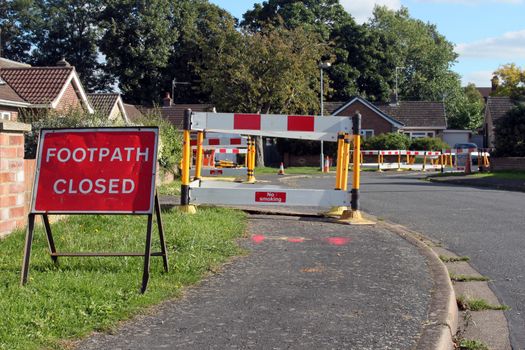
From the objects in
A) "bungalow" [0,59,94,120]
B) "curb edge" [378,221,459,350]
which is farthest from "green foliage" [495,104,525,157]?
"curb edge" [378,221,459,350]

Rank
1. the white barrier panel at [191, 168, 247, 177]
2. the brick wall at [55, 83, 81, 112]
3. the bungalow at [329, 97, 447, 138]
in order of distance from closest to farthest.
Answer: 1. the white barrier panel at [191, 168, 247, 177]
2. the brick wall at [55, 83, 81, 112]
3. the bungalow at [329, 97, 447, 138]

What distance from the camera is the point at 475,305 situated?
617 cm

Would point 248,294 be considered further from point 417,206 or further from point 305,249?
point 417,206

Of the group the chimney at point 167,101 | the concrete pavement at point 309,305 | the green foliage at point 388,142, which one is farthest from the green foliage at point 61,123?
the chimney at point 167,101

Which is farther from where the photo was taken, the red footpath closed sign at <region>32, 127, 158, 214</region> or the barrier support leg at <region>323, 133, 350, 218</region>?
the barrier support leg at <region>323, 133, 350, 218</region>

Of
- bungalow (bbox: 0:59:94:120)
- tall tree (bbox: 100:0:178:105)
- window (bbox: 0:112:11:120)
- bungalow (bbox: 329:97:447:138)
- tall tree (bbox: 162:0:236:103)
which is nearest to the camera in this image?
window (bbox: 0:112:11:120)

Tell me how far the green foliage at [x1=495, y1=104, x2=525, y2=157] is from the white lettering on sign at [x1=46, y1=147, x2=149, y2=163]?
1130 inches

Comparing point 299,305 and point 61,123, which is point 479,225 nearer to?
point 299,305

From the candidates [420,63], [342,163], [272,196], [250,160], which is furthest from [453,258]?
[420,63]

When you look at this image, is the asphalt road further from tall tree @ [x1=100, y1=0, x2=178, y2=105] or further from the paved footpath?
tall tree @ [x1=100, y1=0, x2=178, y2=105]

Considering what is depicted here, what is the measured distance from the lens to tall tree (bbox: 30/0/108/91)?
68.5m

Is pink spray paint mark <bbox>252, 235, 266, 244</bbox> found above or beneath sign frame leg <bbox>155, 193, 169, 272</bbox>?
beneath

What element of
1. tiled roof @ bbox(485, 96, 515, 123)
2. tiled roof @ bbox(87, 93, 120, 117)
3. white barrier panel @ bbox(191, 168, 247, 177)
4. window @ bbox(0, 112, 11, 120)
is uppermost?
tiled roof @ bbox(485, 96, 515, 123)

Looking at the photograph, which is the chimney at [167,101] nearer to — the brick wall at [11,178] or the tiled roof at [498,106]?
the tiled roof at [498,106]
